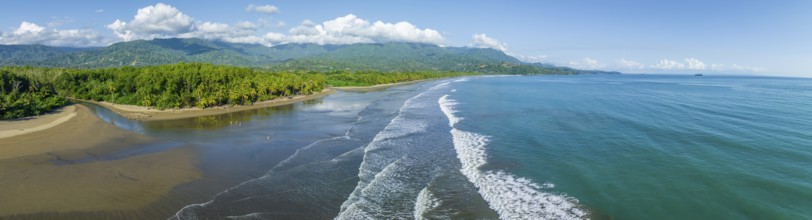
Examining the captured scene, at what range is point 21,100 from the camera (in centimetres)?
5638

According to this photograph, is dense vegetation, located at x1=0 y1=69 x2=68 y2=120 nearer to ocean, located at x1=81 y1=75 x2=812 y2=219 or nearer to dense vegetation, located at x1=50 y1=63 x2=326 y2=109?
dense vegetation, located at x1=50 y1=63 x2=326 y2=109

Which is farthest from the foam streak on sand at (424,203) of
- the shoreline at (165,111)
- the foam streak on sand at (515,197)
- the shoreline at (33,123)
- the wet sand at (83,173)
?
the shoreline at (165,111)

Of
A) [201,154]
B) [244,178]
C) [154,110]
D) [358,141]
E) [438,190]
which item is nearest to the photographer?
[438,190]

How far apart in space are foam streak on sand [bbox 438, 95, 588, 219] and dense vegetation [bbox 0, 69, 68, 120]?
61.2 meters

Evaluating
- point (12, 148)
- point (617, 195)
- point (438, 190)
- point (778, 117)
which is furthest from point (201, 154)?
point (778, 117)

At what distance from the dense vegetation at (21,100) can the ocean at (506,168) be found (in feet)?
60.7

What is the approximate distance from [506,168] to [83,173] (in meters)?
30.8

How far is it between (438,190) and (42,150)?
120 ft

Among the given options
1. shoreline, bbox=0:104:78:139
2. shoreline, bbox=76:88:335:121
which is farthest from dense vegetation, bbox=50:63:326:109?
shoreline, bbox=0:104:78:139

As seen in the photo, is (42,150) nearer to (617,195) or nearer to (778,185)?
(617,195)

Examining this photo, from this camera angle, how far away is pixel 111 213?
2141 centimetres

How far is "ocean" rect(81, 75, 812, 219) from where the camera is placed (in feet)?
71.6

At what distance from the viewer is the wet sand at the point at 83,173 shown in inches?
906

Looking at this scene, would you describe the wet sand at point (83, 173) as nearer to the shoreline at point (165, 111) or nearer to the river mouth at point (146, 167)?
the river mouth at point (146, 167)
